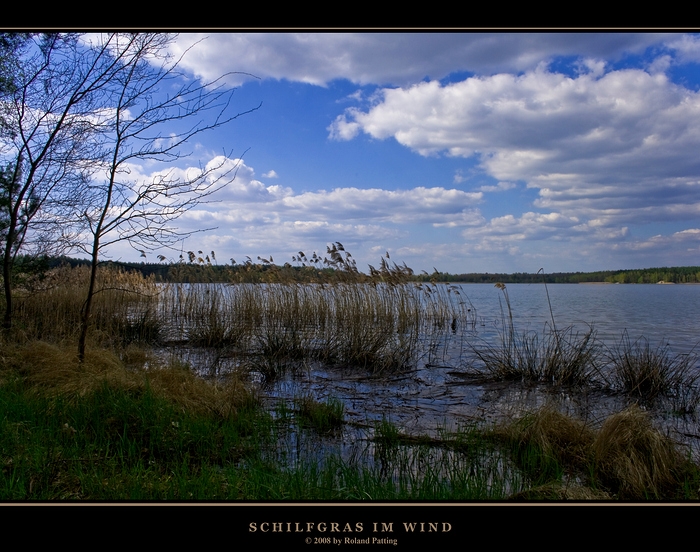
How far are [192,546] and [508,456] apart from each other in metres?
2.59

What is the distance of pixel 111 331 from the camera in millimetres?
8875

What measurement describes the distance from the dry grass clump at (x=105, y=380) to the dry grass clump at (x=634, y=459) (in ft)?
11.1

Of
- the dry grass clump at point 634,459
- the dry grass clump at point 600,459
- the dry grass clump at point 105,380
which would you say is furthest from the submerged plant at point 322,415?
the dry grass clump at point 634,459

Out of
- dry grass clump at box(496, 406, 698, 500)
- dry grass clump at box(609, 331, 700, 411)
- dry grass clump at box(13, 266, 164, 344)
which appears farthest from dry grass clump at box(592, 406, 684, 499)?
dry grass clump at box(13, 266, 164, 344)

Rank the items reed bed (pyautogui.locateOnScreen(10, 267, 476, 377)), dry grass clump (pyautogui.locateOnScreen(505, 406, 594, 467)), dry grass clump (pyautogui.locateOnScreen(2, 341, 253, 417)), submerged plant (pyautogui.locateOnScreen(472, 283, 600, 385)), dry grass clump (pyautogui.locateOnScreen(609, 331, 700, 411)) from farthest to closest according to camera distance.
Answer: reed bed (pyautogui.locateOnScreen(10, 267, 476, 377))
submerged plant (pyautogui.locateOnScreen(472, 283, 600, 385))
dry grass clump (pyautogui.locateOnScreen(609, 331, 700, 411))
dry grass clump (pyautogui.locateOnScreen(2, 341, 253, 417))
dry grass clump (pyautogui.locateOnScreen(505, 406, 594, 467))

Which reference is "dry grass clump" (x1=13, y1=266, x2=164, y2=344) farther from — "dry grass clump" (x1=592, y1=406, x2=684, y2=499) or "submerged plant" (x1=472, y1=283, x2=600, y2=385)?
"dry grass clump" (x1=592, y1=406, x2=684, y2=499)

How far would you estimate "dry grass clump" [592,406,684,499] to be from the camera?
9.93 feet

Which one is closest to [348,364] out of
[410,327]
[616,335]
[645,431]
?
[410,327]

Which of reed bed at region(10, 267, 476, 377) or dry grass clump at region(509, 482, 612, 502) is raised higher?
reed bed at region(10, 267, 476, 377)

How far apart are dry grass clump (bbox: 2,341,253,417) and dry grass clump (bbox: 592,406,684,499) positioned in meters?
3.38

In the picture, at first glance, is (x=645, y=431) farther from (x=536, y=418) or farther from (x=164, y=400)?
(x=164, y=400)

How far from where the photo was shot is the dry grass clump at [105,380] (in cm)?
418

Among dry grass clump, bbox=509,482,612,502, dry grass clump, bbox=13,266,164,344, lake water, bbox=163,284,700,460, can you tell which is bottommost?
lake water, bbox=163,284,700,460

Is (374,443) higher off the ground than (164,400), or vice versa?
(164,400)
